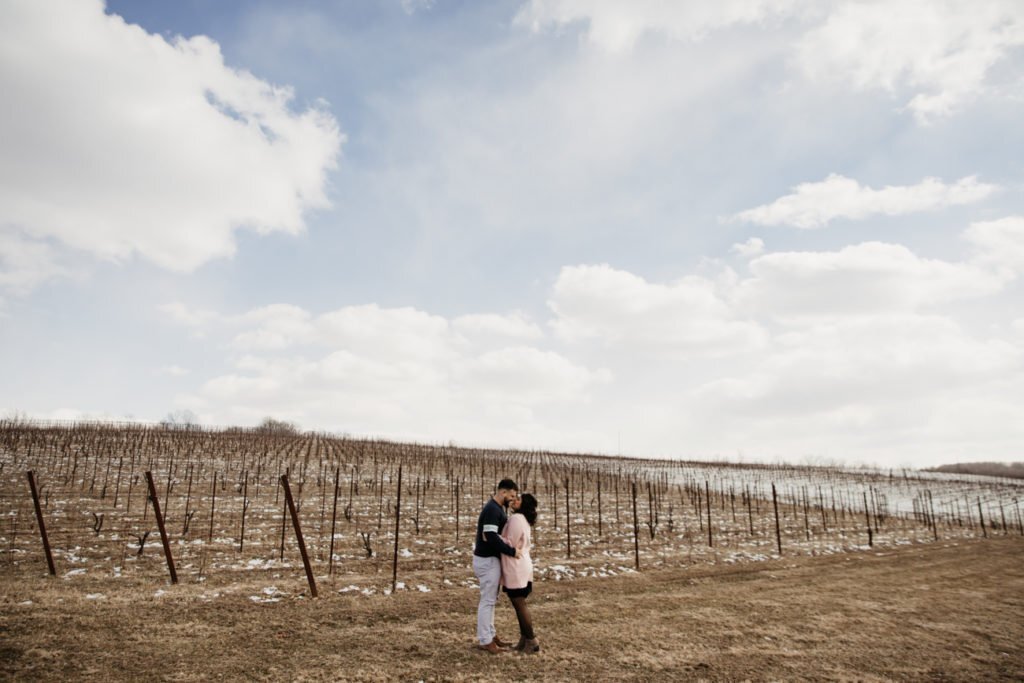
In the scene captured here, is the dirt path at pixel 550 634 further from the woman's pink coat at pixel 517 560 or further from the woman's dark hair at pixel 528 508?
the woman's dark hair at pixel 528 508

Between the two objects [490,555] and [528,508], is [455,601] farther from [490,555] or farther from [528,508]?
[528,508]

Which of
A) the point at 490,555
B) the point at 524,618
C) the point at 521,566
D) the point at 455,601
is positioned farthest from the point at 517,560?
the point at 455,601

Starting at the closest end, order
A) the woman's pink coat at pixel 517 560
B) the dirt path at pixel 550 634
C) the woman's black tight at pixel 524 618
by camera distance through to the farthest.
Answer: the dirt path at pixel 550 634
the woman's pink coat at pixel 517 560
the woman's black tight at pixel 524 618

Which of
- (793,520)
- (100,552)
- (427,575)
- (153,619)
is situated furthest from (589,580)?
(793,520)

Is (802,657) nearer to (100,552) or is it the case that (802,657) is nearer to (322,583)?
(322,583)

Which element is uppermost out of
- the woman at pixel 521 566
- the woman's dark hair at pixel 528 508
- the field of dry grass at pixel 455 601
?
the woman's dark hair at pixel 528 508

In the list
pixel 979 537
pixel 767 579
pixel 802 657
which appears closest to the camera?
pixel 802 657

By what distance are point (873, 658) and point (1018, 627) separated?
430 cm

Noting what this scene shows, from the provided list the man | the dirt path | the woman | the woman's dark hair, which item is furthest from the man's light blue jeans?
the woman's dark hair

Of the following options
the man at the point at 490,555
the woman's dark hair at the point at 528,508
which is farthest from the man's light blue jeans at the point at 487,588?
the woman's dark hair at the point at 528,508

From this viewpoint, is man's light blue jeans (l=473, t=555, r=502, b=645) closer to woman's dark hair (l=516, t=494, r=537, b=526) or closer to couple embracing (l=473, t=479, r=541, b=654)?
couple embracing (l=473, t=479, r=541, b=654)

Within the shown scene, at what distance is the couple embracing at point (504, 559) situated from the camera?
21.4ft

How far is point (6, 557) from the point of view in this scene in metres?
12.0

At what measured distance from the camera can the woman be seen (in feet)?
21.4
